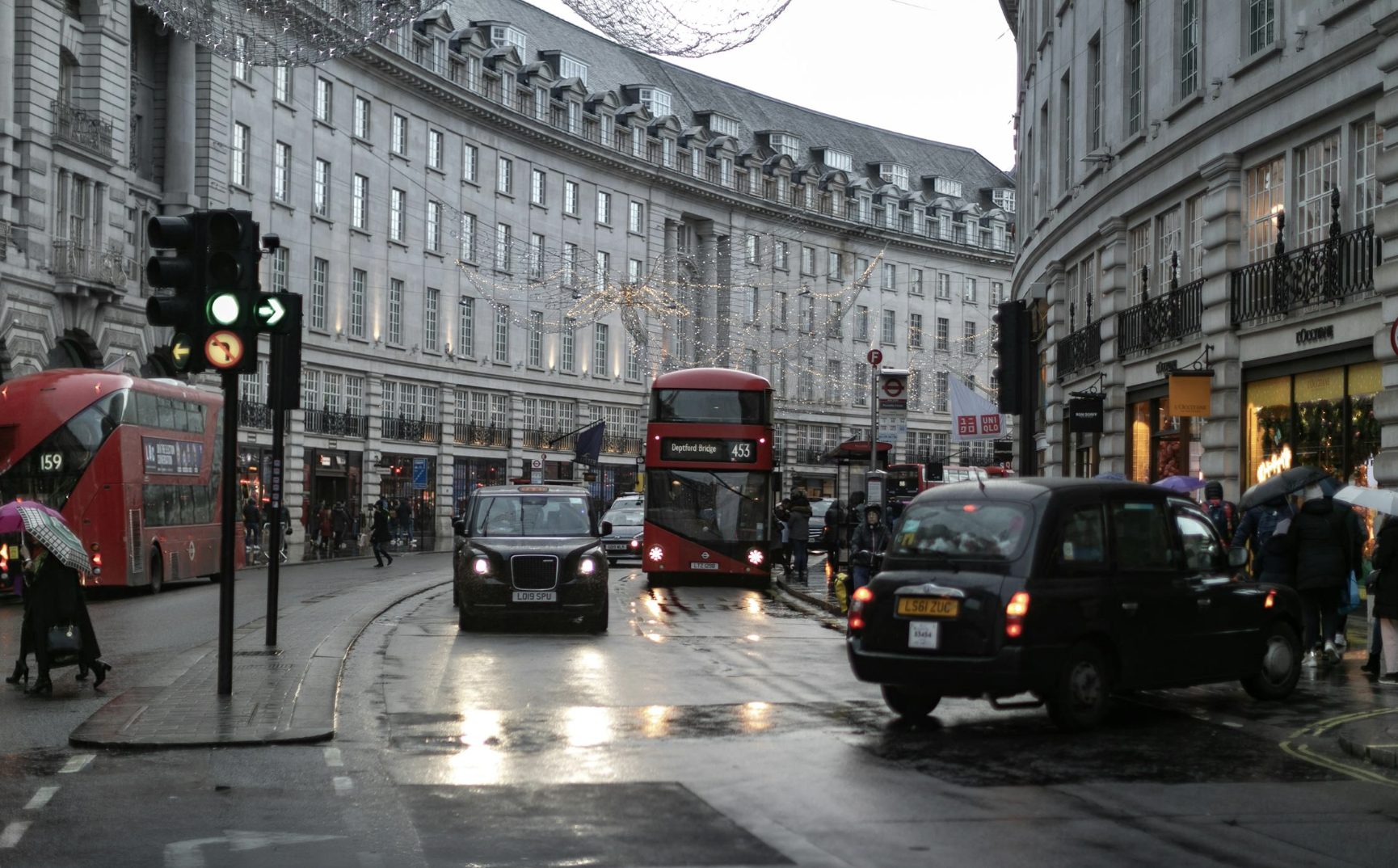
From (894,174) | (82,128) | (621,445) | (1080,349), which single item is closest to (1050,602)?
(1080,349)

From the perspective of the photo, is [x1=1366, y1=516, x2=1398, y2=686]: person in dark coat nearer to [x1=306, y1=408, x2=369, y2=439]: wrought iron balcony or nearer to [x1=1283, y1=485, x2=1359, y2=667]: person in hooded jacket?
[x1=1283, y1=485, x2=1359, y2=667]: person in hooded jacket

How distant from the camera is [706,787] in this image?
9.35 metres

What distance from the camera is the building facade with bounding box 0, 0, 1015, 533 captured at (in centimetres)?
4616

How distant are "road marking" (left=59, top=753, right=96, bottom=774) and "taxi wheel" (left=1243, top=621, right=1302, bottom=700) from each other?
8410mm

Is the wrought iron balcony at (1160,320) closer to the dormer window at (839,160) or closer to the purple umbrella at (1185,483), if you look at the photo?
the purple umbrella at (1185,483)

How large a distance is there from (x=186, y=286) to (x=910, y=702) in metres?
6.00

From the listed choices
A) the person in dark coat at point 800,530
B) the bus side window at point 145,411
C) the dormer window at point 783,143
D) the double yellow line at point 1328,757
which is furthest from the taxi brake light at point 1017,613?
the dormer window at point 783,143

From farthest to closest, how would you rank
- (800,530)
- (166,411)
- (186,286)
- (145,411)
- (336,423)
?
(336,423) → (800,530) → (166,411) → (145,411) → (186,286)

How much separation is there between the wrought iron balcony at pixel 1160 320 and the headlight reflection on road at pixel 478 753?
16.1 metres

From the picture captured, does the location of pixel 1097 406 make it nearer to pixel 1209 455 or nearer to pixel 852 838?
pixel 1209 455

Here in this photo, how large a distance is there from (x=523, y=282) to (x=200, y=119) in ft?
66.2

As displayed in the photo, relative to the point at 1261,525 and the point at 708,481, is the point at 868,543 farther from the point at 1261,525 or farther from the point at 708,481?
the point at 708,481

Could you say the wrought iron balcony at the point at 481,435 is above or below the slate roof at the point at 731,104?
below

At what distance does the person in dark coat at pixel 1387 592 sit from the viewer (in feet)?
48.1
